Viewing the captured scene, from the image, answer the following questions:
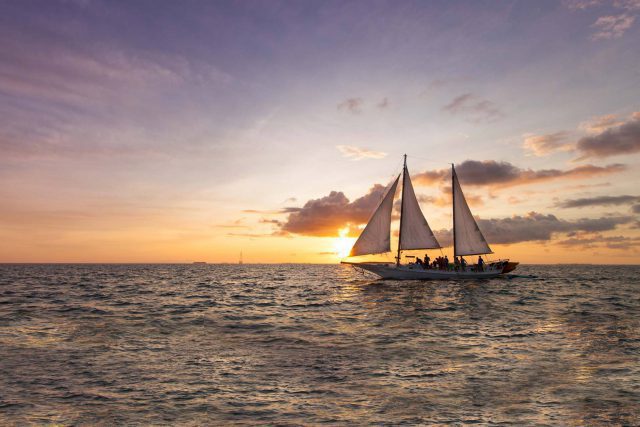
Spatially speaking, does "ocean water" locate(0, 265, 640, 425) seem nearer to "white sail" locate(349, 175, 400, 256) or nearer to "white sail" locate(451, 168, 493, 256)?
"white sail" locate(349, 175, 400, 256)

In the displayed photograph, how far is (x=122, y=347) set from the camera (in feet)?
65.4

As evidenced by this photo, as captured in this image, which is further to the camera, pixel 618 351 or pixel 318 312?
pixel 318 312

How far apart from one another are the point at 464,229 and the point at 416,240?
10.6 m

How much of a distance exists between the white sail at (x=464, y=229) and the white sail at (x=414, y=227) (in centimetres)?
675

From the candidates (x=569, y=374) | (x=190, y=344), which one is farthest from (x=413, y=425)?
(x=190, y=344)

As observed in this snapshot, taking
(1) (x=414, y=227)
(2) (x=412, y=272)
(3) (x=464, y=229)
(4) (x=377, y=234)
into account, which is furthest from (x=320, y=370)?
(3) (x=464, y=229)

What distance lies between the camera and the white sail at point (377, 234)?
59.9 m

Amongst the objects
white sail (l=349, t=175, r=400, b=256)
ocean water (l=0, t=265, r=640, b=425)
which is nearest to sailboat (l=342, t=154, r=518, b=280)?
white sail (l=349, t=175, r=400, b=256)

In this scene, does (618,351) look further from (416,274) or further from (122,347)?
(416,274)

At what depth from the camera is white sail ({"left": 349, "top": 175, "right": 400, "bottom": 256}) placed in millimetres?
59906

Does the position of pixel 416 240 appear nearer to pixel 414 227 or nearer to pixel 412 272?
pixel 414 227

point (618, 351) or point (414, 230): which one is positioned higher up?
point (414, 230)

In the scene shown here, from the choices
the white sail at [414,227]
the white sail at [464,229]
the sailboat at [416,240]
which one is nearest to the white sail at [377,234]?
the sailboat at [416,240]

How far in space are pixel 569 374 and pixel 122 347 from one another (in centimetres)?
1865
